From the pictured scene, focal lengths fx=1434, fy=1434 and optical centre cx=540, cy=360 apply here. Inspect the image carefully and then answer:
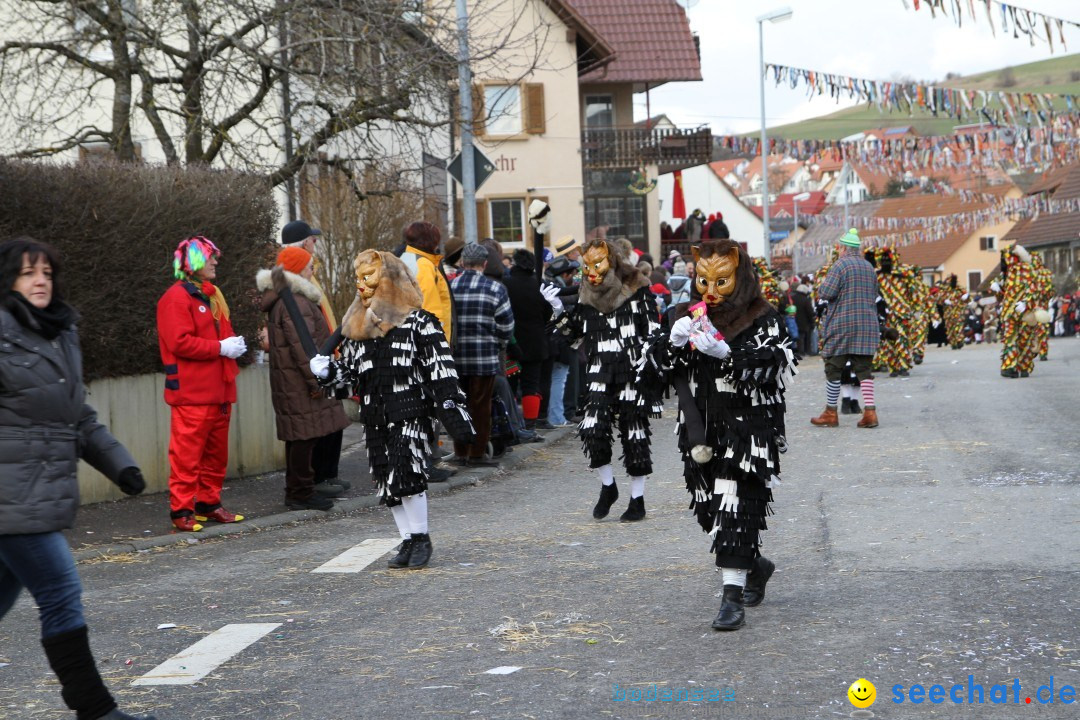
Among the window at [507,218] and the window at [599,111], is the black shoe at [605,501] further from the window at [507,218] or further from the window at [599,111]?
the window at [599,111]

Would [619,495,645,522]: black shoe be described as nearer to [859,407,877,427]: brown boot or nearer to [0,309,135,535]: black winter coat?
[0,309,135,535]: black winter coat

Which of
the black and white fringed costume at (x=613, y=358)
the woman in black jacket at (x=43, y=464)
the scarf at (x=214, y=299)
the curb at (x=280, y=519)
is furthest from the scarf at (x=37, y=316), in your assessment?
the black and white fringed costume at (x=613, y=358)

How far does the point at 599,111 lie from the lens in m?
43.2

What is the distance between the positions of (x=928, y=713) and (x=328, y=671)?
2423mm

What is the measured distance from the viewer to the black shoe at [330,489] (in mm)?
11034

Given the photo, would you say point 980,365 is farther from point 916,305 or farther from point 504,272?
point 504,272

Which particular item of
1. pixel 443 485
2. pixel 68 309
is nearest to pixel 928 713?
pixel 68 309

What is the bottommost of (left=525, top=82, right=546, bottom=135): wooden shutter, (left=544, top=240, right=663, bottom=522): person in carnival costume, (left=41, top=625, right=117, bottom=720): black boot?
(left=41, top=625, right=117, bottom=720): black boot

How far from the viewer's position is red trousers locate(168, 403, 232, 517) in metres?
9.63

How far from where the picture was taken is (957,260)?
98.9 meters

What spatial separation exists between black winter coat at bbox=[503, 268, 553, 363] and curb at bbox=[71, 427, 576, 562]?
1.34 metres

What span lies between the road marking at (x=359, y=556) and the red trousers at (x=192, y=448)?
1.35 metres

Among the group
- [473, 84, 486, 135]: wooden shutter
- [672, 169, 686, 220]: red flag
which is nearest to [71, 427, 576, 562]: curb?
[473, 84, 486, 135]: wooden shutter

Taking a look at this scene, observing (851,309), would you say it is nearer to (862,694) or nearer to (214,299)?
(214,299)
